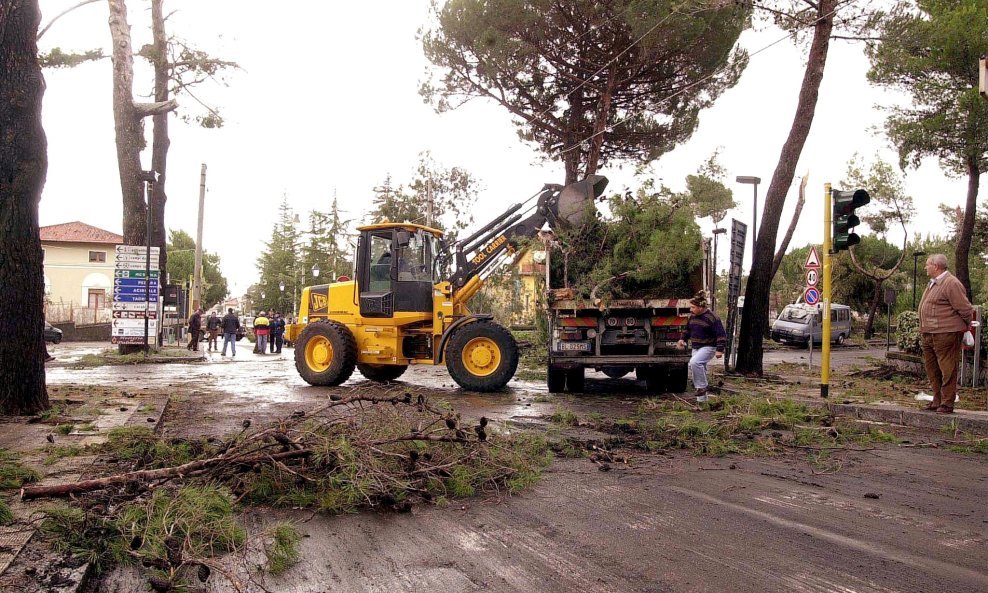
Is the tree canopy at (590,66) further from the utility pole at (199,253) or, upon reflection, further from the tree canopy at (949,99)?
the utility pole at (199,253)

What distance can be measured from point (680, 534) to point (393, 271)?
9.93m

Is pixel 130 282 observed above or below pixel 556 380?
above

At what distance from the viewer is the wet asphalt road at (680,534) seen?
3627mm

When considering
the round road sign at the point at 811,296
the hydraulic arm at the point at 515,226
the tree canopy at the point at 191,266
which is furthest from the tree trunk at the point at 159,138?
the tree canopy at the point at 191,266

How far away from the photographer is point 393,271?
13.7m

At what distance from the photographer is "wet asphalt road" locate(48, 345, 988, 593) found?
363 centimetres

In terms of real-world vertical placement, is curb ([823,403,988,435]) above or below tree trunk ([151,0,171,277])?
below

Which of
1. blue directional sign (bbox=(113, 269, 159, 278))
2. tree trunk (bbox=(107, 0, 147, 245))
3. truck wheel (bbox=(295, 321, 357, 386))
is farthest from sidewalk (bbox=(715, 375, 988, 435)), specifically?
tree trunk (bbox=(107, 0, 147, 245))

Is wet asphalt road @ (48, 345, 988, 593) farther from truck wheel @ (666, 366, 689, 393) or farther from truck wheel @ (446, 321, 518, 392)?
truck wheel @ (446, 321, 518, 392)

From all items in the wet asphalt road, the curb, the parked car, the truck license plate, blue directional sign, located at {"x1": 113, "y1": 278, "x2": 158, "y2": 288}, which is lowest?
the wet asphalt road

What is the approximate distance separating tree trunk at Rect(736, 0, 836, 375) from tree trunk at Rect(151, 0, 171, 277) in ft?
54.4

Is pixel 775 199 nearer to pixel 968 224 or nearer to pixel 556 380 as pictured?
pixel 556 380

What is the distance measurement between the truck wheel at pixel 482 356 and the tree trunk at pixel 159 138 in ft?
42.7

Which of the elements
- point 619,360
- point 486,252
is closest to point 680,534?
point 619,360
